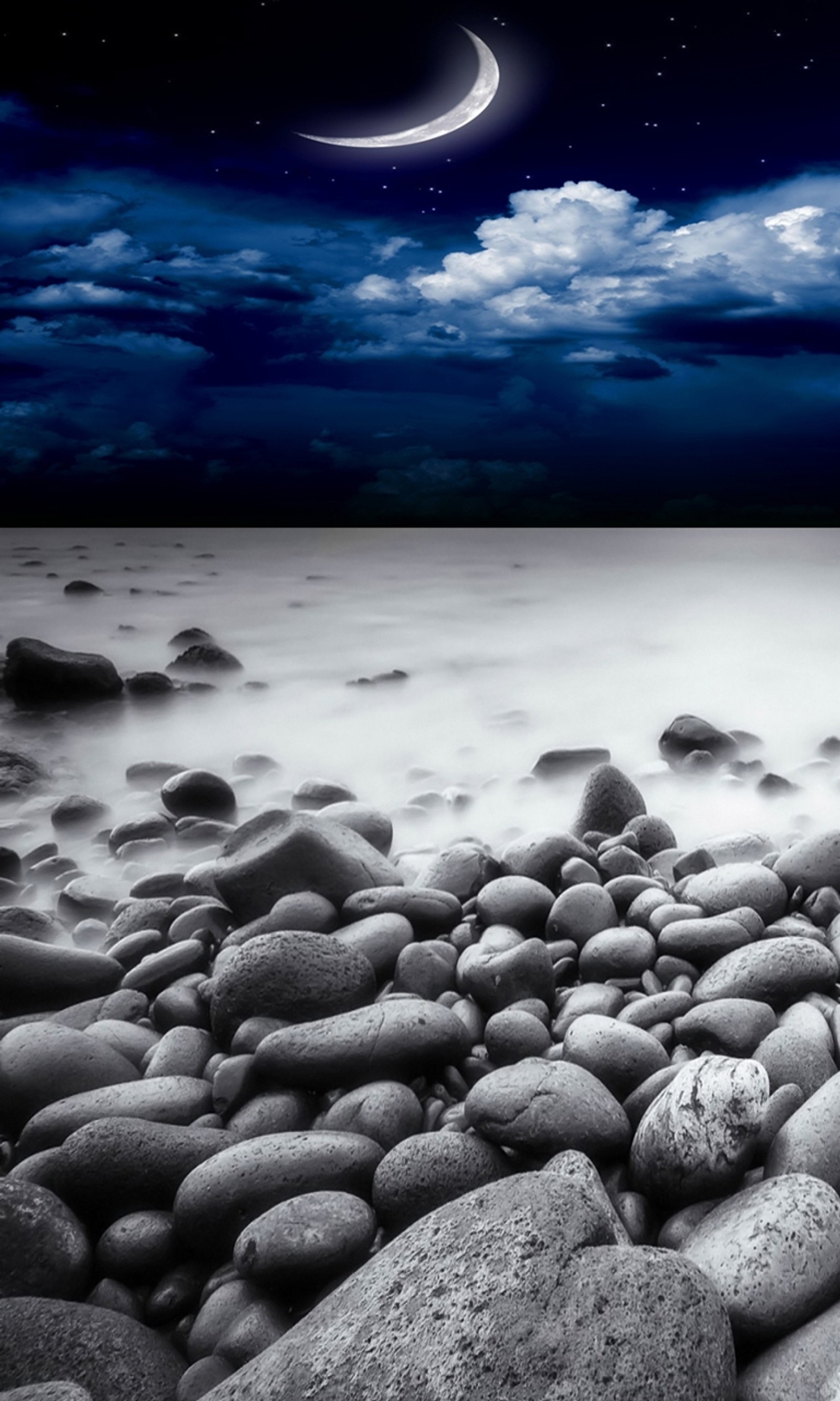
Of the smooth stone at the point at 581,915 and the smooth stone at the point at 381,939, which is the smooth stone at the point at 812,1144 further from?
the smooth stone at the point at 381,939

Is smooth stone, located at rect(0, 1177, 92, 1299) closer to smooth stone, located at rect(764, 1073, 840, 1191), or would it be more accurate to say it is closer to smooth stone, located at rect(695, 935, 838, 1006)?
smooth stone, located at rect(764, 1073, 840, 1191)

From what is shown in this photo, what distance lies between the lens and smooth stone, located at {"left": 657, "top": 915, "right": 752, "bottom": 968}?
1.73 m

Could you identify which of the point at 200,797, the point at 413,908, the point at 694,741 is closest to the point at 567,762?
the point at 694,741

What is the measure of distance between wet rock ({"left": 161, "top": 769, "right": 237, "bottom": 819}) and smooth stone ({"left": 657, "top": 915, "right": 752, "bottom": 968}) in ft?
4.91

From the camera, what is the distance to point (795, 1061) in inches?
54.7

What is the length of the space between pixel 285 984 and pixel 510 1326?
32.2 inches

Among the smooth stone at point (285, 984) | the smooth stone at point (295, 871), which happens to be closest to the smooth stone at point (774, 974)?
the smooth stone at point (285, 984)

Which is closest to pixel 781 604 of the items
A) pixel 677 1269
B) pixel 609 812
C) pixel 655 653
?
pixel 655 653

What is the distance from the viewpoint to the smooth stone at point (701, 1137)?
3.90 ft

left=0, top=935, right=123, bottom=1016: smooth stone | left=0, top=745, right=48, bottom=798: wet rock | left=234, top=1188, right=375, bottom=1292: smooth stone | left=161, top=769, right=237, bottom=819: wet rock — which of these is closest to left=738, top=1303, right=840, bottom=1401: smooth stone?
left=234, top=1188, right=375, bottom=1292: smooth stone

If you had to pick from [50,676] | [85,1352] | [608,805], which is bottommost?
[85,1352]

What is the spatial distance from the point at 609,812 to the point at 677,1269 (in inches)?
61.0

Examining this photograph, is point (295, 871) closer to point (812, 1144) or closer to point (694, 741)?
point (812, 1144)

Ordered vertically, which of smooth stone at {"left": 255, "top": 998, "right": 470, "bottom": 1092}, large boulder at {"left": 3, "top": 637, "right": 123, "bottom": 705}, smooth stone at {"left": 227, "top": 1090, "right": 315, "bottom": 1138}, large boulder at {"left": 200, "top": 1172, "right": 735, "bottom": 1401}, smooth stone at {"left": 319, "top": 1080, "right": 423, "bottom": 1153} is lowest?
smooth stone at {"left": 227, "top": 1090, "right": 315, "bottom": 1138}
